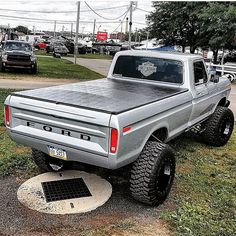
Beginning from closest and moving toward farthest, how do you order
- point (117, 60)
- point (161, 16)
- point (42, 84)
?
point (117, 60) → point (42, 84) → point (161, 16)

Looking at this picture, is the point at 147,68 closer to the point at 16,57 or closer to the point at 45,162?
the point at 45,162

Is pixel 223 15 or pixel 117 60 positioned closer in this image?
pixel 117 60

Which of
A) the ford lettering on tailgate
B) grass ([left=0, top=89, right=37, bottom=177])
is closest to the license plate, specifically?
the ford lettering on tailgate

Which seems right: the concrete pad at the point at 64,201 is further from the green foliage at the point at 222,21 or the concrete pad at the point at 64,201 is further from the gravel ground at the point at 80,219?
the green foliage at the point at 222,21

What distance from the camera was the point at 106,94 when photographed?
4.96m

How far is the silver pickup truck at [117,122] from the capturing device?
12.9ft

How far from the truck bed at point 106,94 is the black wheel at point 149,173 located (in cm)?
61

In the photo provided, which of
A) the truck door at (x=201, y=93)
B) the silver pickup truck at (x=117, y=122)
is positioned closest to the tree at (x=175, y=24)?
the truck door at (x=201, y=93)

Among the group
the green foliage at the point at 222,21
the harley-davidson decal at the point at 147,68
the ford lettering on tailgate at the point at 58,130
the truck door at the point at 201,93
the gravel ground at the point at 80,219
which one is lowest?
the gravel ground at the point at 80,219

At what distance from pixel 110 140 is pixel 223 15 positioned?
60.6 ft

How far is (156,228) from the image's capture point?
4.05m

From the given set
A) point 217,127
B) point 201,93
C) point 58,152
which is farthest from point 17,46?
point 58,152

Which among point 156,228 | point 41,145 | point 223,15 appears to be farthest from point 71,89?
point 223,15

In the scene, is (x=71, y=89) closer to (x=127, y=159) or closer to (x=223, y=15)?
(x=127, y=159)
